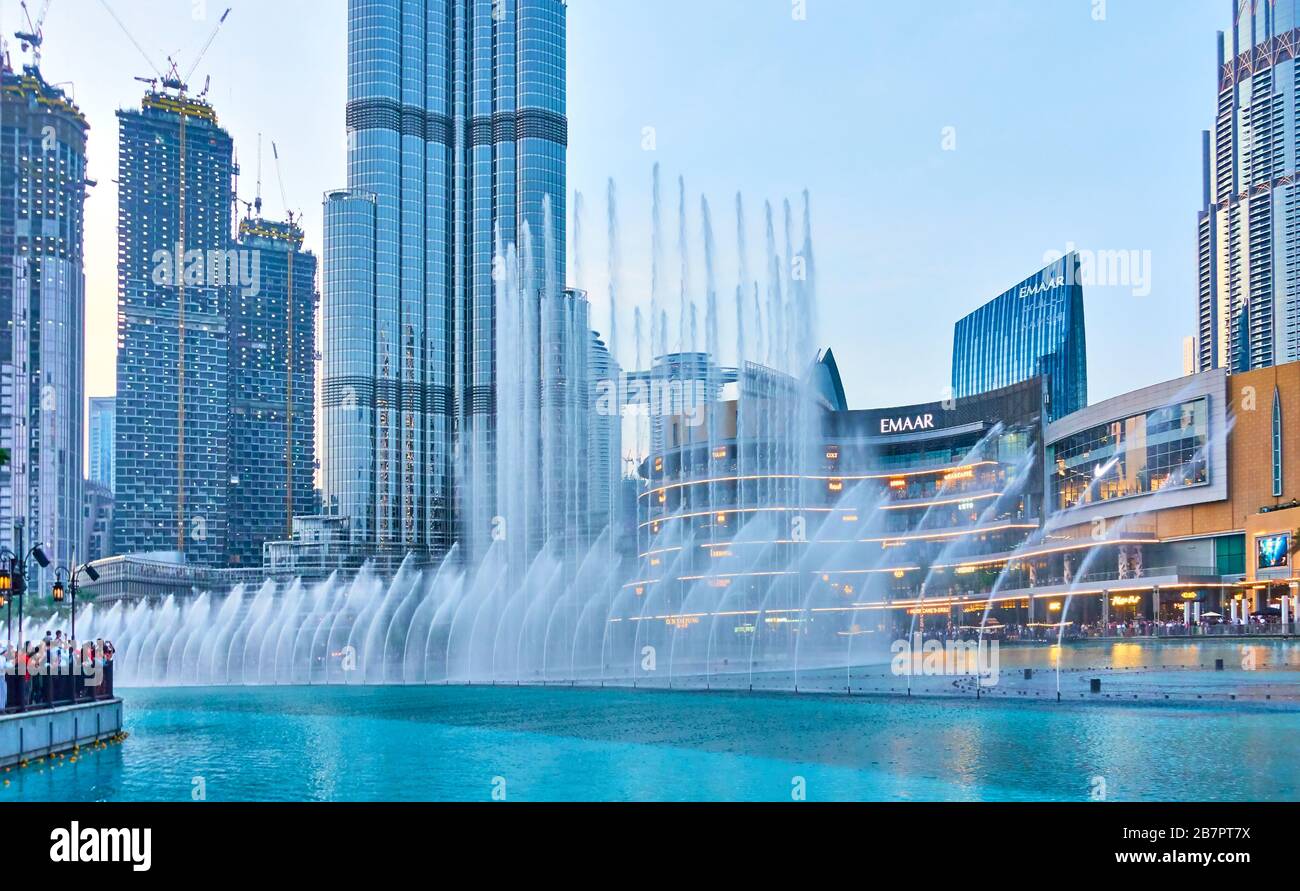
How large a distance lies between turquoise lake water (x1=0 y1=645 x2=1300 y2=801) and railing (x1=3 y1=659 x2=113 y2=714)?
5.98 feet

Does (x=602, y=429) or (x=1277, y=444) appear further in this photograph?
(x=602, y=429)

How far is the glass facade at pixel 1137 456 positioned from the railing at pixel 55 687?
270 ft

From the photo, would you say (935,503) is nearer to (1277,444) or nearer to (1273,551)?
(1277,444)

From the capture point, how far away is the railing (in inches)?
1414

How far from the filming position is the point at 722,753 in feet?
123

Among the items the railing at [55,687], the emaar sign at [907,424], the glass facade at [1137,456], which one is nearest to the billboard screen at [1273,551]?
the glass facade at [1137,456]

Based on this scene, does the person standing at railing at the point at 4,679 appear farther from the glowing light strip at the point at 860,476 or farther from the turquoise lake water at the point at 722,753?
the glowing light strip at the point at 860,476

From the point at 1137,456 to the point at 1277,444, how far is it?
1516 centimetres

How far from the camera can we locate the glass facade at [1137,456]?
102 metres

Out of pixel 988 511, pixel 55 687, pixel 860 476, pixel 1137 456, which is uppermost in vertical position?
pixel 1137 456

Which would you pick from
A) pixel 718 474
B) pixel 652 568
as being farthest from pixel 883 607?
pixel 718 474

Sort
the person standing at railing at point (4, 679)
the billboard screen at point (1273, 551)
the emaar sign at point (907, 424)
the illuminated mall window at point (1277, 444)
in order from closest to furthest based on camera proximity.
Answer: the person standing at railing at point (4, 679) < the billboard screen at point (1273, 551) < the illuminated mall window at point (1277, 444) < the emaar sign at point (907, 424)
